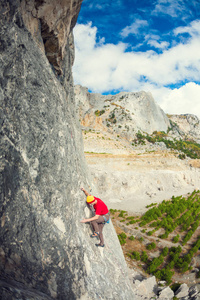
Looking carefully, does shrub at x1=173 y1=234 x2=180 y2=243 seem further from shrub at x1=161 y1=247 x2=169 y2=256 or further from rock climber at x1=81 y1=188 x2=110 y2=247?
rock climber at x1=81 y1=188 x2=110 y2=247

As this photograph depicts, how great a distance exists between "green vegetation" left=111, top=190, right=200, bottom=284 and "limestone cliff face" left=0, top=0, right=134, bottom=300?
7.47 m

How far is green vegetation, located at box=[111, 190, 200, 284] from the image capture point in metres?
10.6

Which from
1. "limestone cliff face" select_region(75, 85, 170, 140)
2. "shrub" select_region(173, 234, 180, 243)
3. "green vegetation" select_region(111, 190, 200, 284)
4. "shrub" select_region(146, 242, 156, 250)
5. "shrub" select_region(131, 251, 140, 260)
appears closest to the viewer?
"green vegetation" select_region(111, 190, 200, 284)

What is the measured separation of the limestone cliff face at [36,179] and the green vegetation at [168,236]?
7472mm

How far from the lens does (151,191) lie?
85.4 feet

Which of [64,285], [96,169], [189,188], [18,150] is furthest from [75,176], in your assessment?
[189,188]

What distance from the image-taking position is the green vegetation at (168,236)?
418 inches

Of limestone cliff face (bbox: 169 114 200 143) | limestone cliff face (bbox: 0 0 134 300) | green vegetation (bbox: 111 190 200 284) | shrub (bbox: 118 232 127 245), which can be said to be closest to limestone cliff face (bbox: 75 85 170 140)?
green vegetation (bbox: 111 190 200 284)

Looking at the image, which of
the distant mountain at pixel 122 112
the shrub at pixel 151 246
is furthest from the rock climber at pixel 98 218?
the distant mountain at pixel 122 112

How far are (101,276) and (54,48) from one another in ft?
22.6

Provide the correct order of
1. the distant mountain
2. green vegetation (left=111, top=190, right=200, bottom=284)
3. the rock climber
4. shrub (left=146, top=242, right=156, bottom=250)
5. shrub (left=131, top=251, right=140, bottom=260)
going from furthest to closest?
the distant mountain, shrub (left=146, top=242, right=156, bottom=250), shrub (left=131, top=251, right=140, bottom=260), green vegetation (left=111, top=190, right=200, bottom=284), the rock climber

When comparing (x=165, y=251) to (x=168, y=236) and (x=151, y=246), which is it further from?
(x=168, y=236)

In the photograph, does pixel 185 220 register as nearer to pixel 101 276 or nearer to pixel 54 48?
pixel 101 276

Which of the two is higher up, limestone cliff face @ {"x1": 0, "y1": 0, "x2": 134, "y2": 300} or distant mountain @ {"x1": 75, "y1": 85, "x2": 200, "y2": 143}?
distant mountain @ {"x1": 75, "y1": 85, "x2": 200, "y2": 143}
